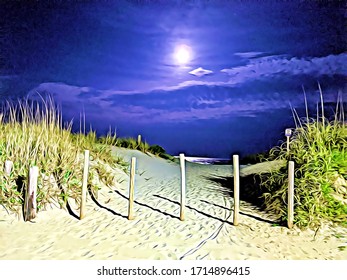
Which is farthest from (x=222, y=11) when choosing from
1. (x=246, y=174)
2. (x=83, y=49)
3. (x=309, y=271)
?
(x=309, y=271)

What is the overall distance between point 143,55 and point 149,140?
511 mm

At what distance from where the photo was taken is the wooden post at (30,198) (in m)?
2.33

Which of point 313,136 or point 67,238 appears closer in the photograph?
point 67,238

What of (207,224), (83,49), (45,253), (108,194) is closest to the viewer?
(45,253)

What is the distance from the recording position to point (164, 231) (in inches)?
88.6

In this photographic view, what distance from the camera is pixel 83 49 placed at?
2.49 m

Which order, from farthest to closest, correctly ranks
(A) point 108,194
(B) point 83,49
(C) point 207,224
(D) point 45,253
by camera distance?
(A) point 108,194
(B) point 83,49
(C) point 207,224
(D) point 45,253

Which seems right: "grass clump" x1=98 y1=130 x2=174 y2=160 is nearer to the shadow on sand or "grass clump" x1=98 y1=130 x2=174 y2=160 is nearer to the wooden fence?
the wooden fence

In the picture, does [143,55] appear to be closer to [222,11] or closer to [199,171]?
[222,11]

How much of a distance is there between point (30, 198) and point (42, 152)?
1.19 ft

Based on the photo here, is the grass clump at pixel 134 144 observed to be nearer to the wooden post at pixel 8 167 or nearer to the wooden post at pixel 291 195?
the wooden post at pixel 8 167

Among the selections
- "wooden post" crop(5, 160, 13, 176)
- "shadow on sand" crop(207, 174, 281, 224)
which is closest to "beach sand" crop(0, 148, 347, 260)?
"shadow on sand" crop(207, 174, 281, 224)

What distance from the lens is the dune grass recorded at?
7.63ft

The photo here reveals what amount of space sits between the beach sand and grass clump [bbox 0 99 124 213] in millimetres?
108
